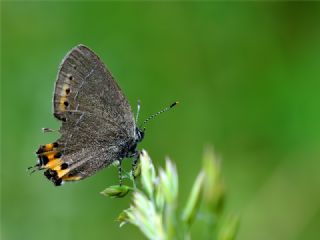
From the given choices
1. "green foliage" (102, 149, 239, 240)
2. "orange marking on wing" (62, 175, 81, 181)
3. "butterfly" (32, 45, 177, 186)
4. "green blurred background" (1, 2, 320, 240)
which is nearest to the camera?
"green foliage" (102, 149, 239, 240)

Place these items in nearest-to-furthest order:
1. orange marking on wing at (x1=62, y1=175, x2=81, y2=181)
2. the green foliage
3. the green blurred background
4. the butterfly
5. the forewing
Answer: the green foliage < orange marking on wing at (x1=62, y1=175, x2=81, y2=181) < the butterfly < the forewing < the green blurred background

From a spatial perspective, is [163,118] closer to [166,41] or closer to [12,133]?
[166,41]

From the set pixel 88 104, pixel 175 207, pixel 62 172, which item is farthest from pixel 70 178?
pixel 175 207

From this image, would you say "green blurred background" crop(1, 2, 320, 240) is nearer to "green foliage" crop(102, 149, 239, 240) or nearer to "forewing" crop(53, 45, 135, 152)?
"forewing" crop(53, 45, 135, 152)

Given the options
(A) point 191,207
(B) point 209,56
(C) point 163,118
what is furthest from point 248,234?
(A) point 191,207

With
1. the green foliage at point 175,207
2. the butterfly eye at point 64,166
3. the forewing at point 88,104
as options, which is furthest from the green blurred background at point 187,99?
the green foliage at point 175,207

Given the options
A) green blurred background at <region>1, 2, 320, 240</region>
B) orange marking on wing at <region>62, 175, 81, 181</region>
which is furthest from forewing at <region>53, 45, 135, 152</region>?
green blurred background at <region>1, 2, 320, 240</region>

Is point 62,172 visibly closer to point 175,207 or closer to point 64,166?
point 64,166
